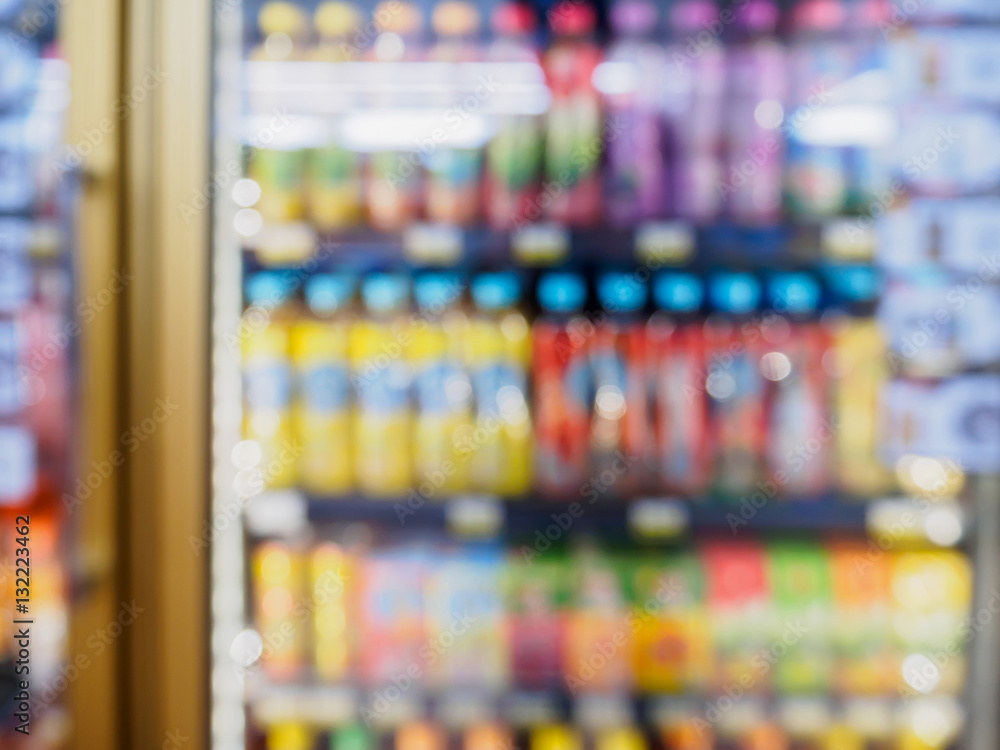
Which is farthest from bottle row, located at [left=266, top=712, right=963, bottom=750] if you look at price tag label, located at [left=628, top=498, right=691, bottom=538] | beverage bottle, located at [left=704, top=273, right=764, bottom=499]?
beverage bottle, located at [left=704, top=273, right=764, bottom=499]

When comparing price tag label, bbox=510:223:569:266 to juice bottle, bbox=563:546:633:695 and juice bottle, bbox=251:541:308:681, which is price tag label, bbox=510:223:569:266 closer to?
juice bottle, bbox=563:546:633:695

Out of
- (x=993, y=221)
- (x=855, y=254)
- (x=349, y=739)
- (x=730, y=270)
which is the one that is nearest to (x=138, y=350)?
(x=349, y=739)

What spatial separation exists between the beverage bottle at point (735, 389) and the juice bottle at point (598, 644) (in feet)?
1.09

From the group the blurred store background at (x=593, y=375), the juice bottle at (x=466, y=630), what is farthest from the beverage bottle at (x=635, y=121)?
the juice bottle at (x=466, y=630)

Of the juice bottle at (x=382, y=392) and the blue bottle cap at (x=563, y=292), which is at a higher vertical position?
the blue bottle cap at (x=563, y=292)

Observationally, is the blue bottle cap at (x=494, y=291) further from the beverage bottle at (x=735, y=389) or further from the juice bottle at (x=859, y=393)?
the juice bottle at (x=859, y=393)

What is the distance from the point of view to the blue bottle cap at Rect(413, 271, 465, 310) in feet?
4.81

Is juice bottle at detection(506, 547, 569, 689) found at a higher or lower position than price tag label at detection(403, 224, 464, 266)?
lower

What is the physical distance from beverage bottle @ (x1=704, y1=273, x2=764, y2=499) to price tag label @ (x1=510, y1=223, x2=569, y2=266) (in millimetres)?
354

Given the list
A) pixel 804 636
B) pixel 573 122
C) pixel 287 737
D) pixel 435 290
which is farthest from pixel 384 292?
pixel 804 636

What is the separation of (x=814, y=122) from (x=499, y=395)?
85cm

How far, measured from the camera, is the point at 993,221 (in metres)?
1.37

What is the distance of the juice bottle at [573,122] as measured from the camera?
143 cm

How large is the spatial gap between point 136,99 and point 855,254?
51.7 inches
